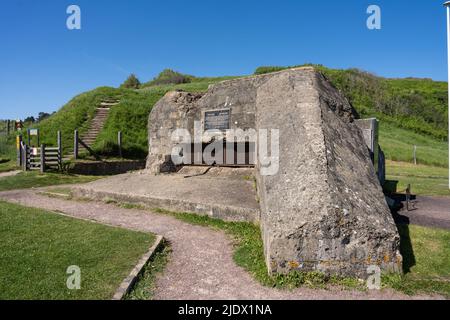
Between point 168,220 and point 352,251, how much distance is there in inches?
174

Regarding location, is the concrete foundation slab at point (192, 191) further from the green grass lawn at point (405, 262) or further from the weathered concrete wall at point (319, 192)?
the weathered concrete wall at point (319, 192)

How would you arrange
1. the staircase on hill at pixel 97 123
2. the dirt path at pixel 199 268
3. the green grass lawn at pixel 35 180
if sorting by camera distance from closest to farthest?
the dirt path at pixel 199 268
the green grass lawn at pixel 35 180
the staircase on hill at pixel 97 123

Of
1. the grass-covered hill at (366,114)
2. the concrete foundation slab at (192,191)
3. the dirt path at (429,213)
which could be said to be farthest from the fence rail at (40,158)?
the dirt path at (429,213)

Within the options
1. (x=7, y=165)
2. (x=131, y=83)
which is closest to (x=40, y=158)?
(x=7, y=165)

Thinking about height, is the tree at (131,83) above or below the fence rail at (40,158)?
above

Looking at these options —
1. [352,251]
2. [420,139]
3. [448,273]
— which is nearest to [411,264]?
[448,273]

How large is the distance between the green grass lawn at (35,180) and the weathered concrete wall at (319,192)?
11207 millimetres

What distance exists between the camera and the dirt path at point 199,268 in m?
4.20

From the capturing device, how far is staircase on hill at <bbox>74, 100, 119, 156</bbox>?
914 inches

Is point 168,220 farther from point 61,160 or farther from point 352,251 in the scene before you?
point 61,160

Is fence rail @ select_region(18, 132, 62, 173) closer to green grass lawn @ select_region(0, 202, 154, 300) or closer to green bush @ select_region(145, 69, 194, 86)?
green grass lawn @ select_region(0, 202, 154, 300)

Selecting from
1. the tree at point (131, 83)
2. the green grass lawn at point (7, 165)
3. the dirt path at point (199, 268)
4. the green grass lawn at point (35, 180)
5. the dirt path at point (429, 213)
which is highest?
the tree at point (131, 83)

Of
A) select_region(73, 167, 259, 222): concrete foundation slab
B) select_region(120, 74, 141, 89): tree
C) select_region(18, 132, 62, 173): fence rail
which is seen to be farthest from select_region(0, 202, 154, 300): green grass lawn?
select_region(120, 74, 141, 89): tree

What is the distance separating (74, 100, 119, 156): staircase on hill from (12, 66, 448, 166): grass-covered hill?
16.4 inches
